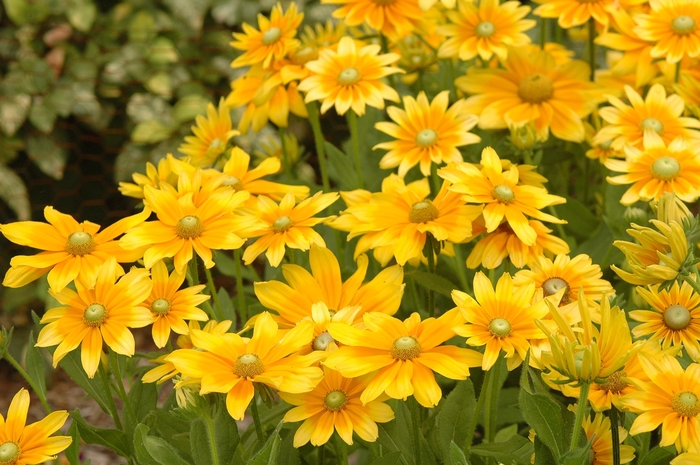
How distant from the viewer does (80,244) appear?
0.71 m

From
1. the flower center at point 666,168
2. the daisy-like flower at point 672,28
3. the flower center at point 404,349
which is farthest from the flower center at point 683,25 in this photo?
the flower center at point 404,349

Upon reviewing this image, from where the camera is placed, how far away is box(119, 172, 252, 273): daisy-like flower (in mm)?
698

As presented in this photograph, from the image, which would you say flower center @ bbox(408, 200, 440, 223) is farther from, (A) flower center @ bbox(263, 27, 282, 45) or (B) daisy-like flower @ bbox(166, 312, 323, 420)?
(A) flower center @ bbox(263, 27, 282, 45)

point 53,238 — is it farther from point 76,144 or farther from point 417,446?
point 76,144

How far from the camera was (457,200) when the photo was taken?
764 millimetres

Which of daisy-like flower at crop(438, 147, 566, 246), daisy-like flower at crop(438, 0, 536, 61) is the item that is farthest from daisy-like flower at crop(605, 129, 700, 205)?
daisy-like flower at crop(438, 0, 536, 61)

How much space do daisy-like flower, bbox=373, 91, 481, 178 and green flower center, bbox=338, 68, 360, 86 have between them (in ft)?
0.17

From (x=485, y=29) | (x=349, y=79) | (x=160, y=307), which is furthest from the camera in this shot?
(x=485, y=29)

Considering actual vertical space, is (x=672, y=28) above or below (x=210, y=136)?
above

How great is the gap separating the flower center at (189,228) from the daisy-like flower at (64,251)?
3cm

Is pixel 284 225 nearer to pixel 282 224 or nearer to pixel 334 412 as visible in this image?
pixel 282 224

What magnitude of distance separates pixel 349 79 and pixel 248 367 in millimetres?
437

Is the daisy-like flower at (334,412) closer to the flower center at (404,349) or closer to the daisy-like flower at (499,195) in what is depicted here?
the flower center at (404,349)

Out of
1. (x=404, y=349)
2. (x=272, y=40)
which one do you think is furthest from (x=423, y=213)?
(x=272, y=40)
